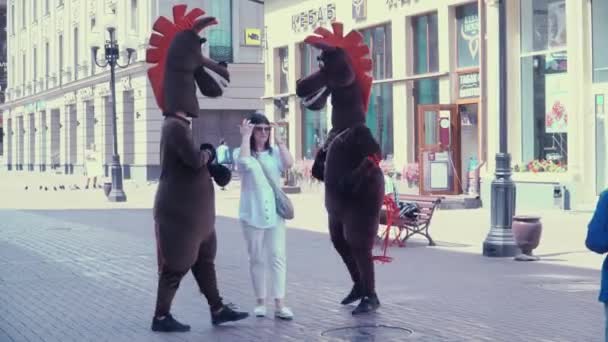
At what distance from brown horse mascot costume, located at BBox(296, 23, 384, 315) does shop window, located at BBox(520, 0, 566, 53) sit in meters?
13.8

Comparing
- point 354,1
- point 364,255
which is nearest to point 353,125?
point 364,255

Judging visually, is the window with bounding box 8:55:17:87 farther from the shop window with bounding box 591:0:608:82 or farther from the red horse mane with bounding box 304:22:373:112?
the red horse mane with bounding box 304:22:373:112

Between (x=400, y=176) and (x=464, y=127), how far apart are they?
2355mm

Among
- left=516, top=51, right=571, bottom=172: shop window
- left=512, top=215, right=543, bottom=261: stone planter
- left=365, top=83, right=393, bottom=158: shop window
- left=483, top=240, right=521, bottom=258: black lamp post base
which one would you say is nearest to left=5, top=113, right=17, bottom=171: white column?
left=365, top=83, right=393, bottom=158: shop window

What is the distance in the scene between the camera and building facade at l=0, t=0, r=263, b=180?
4478 cm

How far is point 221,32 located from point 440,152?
70.4 feet

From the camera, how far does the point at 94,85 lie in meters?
51.7

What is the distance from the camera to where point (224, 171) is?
8.55 metres

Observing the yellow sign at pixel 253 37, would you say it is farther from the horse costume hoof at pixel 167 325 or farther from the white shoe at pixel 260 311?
the horse costume hoof at pixel 167 325

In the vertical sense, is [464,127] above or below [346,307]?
above

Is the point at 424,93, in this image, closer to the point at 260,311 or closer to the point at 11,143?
the point at 260,311

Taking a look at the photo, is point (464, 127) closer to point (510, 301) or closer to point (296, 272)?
point (296, 272)

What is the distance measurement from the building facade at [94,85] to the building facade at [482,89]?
28.2 feet

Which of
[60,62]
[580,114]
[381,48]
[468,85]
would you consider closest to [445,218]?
[580,114]
